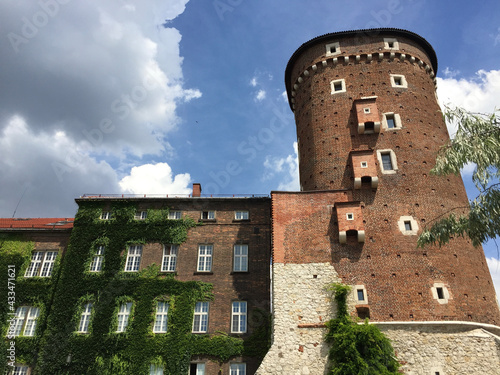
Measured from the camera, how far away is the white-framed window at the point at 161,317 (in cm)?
2286

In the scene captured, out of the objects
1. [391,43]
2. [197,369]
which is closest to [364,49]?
[391,43]

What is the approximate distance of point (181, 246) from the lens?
83.9 feet

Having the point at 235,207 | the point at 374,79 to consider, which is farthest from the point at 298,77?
the point at 235,207

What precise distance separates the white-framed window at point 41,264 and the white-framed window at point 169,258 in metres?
7.72

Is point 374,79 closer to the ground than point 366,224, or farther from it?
farther from it

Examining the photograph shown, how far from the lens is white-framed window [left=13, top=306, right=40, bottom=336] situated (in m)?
23.7

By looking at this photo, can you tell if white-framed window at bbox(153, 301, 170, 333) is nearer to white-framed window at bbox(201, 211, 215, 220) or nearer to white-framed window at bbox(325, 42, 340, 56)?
white-framed window at bbox(201, 211, 215, 220)

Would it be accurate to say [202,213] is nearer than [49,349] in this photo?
No

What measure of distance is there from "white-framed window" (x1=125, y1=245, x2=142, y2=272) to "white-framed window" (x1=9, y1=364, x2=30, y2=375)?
7823mm

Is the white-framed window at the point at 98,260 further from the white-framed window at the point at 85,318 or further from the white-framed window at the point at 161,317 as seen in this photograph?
the white-framed window at the point at 161,317

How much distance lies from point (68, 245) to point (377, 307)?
65.7 ft

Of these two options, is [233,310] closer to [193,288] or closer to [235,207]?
[193,288]

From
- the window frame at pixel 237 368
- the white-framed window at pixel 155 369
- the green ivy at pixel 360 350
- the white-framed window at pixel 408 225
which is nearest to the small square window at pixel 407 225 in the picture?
the white-framed window at pixel 408 225

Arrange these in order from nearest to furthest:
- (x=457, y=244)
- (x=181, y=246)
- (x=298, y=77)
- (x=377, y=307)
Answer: (x=377, y=307) < (x=457, y=244) < (x=181, y=246) < (x=298, y=77)
